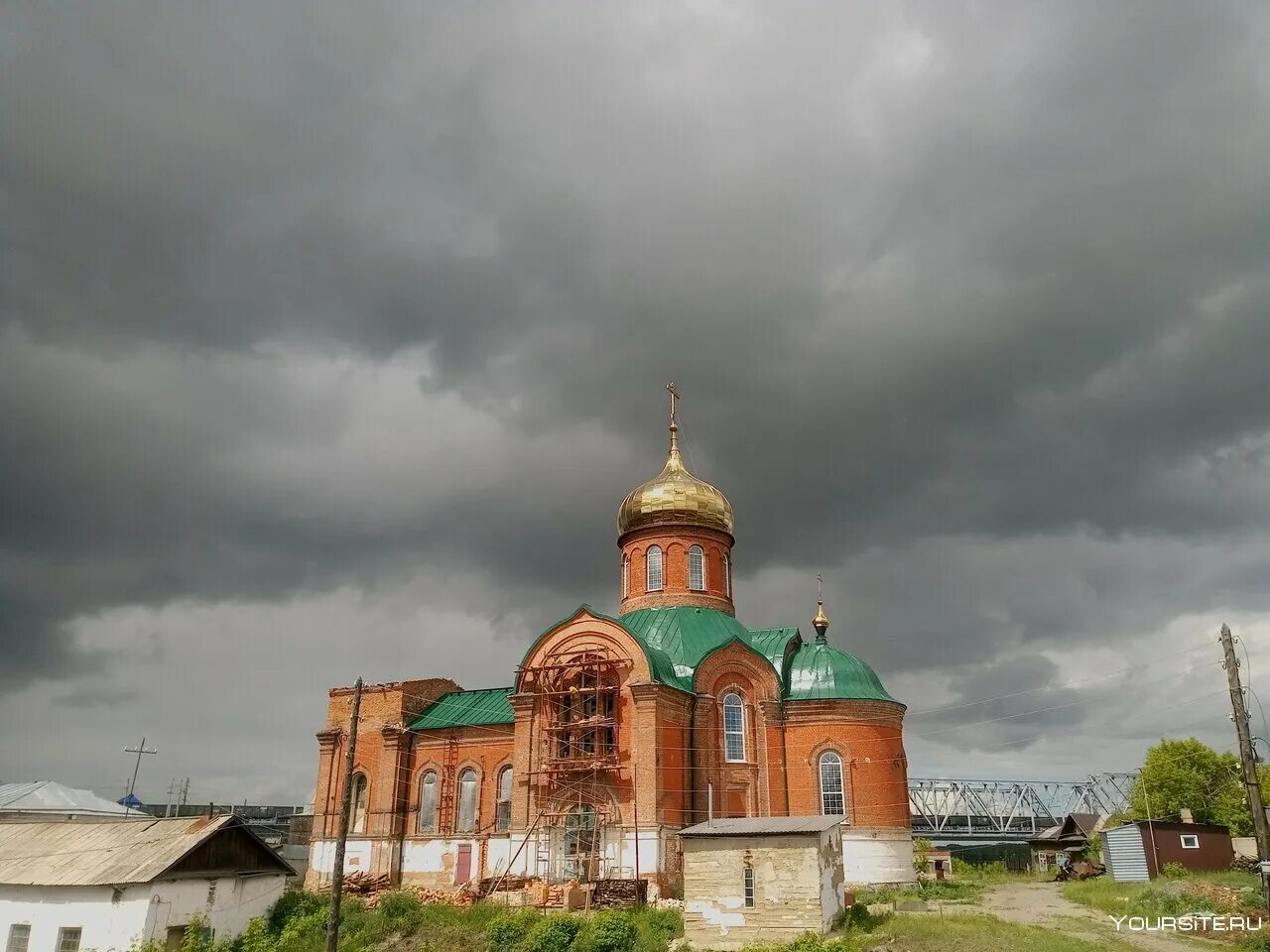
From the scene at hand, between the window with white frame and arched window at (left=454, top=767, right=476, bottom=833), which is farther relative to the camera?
arched window at (left=454, top=767, right=476, bottom=833)

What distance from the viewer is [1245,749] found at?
71.4 ft

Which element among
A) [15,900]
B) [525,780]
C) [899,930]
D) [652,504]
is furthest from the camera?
[652,504]

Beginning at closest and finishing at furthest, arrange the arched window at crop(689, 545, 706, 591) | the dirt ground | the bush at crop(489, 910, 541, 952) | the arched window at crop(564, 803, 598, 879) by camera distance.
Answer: the dirt ground, the bush at crop(489, 910, 541, 952), the arched window at crop(564, 803, 598, 879), the arched window at crop(689, 545, 706, 591)

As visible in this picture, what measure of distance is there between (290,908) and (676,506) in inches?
834

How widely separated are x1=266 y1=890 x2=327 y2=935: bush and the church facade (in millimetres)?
6086

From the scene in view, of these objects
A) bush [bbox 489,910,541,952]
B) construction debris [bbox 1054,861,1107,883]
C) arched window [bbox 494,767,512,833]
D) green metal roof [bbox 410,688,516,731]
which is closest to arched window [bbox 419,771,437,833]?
green metal roof [bbox 410,688,516,731]

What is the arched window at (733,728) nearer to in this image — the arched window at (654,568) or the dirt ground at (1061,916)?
the arched window at (654,568)

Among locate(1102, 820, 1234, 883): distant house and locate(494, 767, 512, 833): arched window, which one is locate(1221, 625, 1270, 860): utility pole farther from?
locate(494, 767, 512, 833): arched window

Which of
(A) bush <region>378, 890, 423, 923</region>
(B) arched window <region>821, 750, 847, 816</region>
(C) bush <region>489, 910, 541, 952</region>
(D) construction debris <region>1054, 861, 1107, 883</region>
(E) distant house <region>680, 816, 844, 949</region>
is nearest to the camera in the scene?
(E) distant house <region>680, 816, 844, 949</region>

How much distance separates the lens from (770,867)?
1013 inches

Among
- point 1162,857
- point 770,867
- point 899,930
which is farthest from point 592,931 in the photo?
point 1162,857

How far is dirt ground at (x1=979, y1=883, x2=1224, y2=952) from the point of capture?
946 inches

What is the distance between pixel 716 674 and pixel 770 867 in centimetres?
1108

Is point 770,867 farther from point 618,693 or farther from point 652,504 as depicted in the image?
point 652,504
